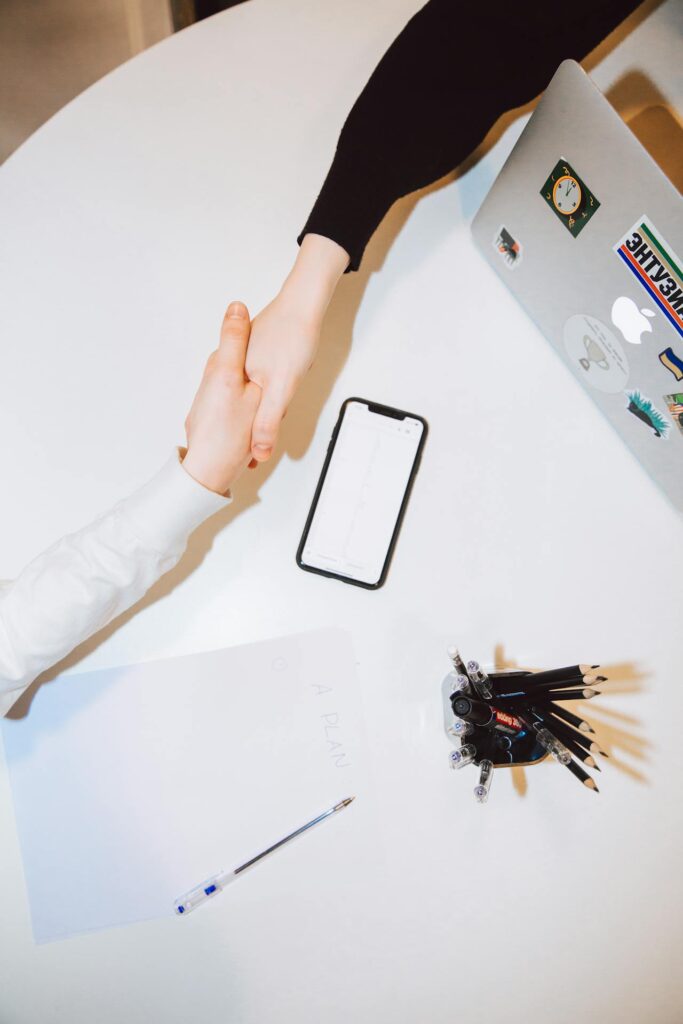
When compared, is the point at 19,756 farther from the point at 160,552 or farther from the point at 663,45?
the point at 663,45

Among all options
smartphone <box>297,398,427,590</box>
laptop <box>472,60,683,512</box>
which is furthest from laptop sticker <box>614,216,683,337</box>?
smartphone <box>297,398,427,590</box>

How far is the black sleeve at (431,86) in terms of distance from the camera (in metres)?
0.69

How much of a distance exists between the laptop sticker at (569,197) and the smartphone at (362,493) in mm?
235

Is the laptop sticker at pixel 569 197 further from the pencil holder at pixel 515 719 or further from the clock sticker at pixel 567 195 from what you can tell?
the pencil holder at pixel 515 719

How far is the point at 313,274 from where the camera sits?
2.26 feet

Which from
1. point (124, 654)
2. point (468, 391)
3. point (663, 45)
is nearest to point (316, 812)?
point (124, 654)

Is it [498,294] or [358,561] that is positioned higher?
[498,294]

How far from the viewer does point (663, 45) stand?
31.2 inches

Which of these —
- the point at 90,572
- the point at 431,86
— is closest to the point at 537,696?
the point at 90,572

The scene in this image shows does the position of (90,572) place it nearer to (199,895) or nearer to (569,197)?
(199,895)

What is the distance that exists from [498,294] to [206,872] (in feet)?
2.23

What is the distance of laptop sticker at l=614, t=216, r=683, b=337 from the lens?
0.53 metres

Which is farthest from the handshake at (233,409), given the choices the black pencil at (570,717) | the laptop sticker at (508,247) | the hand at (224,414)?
the black pencil at (570,717)

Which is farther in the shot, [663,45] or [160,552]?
[663,45]
